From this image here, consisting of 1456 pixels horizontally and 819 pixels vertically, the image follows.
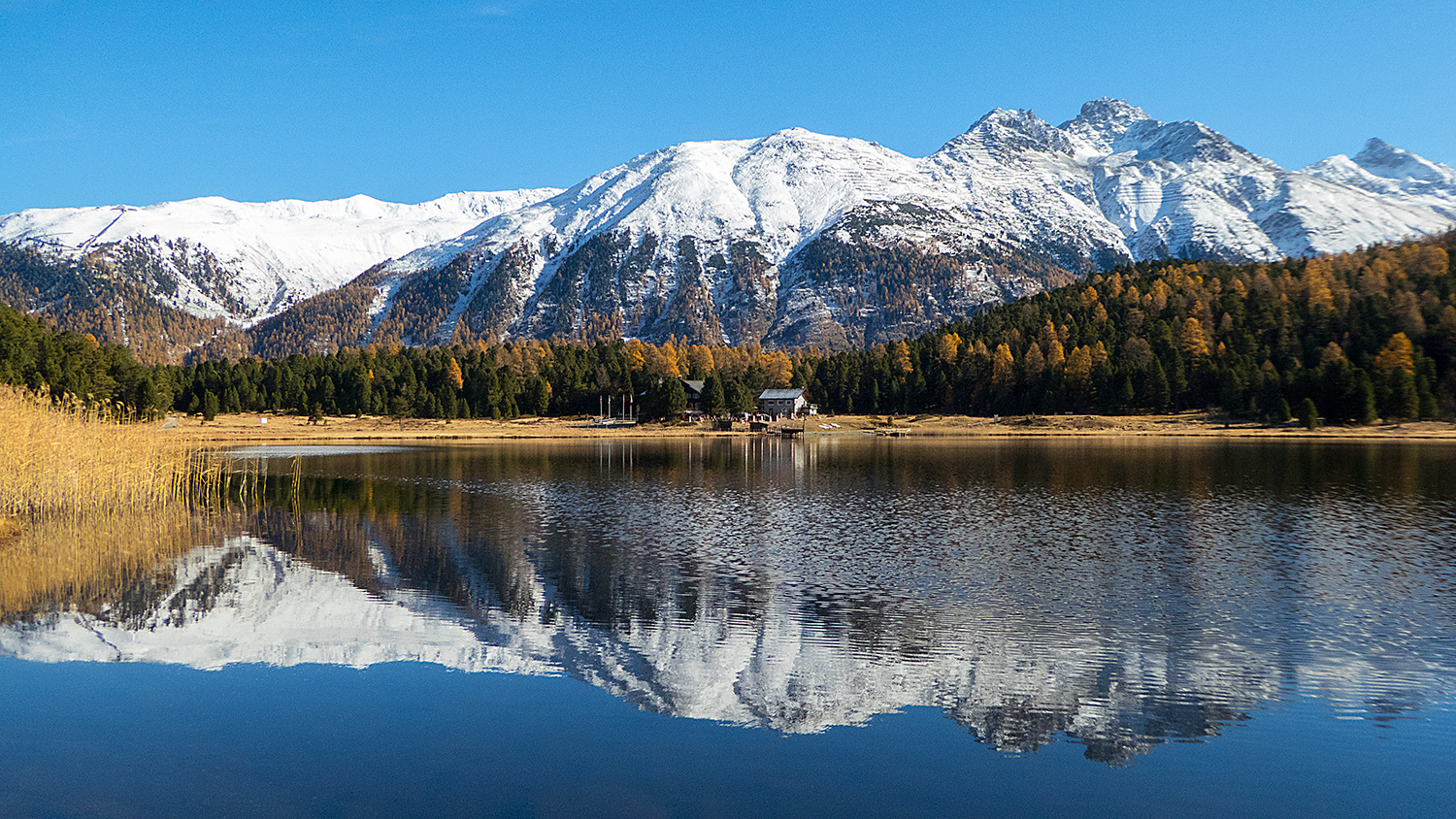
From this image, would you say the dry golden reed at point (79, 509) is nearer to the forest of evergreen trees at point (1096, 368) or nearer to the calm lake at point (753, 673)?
the calm lake at point (753, 673)

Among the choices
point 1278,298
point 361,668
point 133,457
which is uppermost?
point 1278,298

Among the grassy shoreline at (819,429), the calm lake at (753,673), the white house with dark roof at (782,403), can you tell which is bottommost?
the calm lake at (753,673)

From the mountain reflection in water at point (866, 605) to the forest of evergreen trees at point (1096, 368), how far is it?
88.0 m

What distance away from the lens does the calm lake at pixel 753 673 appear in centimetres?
1207

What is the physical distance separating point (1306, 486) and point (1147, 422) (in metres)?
91.6

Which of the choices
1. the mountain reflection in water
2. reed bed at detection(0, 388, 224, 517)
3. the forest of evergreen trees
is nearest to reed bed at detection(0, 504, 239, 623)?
the mountain reflection in water

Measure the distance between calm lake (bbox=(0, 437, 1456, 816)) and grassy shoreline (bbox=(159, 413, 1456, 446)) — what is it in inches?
3784

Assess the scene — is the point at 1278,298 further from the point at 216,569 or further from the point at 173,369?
the point at 173,369

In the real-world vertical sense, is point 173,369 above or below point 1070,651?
above

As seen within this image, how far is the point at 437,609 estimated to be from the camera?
2225 centimetres

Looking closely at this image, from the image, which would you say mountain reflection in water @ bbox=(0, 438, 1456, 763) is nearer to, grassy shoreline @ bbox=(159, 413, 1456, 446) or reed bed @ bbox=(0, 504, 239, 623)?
reed bed @ bbox=(0, 504, 239, 623)

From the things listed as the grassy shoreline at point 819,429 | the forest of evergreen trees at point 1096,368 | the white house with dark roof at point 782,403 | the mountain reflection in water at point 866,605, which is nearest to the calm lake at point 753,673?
the mountain reflection in water at point 866,605

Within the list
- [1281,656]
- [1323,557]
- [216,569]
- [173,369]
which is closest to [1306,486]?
[1323,557]

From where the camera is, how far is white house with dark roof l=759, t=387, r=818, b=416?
186850 millimetres
